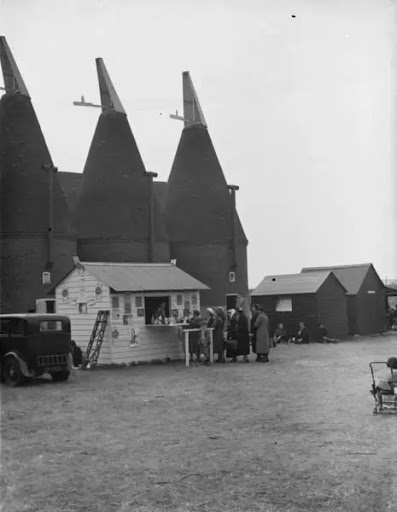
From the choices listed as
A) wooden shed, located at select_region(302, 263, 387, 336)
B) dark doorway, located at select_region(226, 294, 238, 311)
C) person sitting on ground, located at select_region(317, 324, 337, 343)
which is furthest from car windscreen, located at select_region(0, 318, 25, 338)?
wooden shed, located at select_region(302, 263, 387, 336)

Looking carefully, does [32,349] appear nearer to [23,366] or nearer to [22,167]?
[23,366]

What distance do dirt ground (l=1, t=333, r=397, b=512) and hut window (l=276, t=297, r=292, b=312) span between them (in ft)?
49.5

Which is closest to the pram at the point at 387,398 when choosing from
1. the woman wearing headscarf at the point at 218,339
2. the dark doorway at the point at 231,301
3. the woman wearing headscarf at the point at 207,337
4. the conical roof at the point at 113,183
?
the woman wearing headscarf at the point at 207,337

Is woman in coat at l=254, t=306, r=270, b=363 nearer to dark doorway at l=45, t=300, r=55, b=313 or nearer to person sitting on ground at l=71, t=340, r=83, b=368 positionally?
person sitting on ground at l=71, t=340, r=83, b=368

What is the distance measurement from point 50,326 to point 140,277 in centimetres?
521

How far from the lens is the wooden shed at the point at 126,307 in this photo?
59.6ft

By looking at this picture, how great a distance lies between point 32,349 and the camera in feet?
46.2

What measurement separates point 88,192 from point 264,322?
16.3 meters

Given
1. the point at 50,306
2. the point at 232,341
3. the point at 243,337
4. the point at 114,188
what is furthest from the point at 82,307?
the point at 114,188

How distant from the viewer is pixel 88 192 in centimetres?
3203

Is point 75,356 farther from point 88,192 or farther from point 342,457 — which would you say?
point 88,192

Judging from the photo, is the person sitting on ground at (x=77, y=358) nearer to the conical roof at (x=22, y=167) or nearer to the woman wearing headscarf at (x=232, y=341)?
the woman wearing headscarf at (x=232, y=341)

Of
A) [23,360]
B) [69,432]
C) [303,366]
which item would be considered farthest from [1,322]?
[303,366]

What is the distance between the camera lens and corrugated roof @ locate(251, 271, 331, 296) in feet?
95.2
